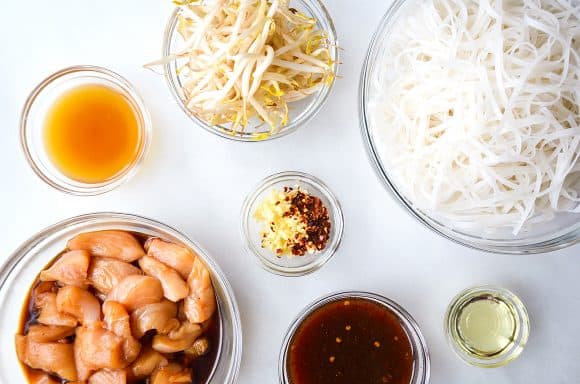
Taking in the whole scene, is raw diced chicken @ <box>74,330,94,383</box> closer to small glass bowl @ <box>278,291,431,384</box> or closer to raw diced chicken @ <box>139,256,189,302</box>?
raw diced chicken @ <box>139,256,189,302</box>

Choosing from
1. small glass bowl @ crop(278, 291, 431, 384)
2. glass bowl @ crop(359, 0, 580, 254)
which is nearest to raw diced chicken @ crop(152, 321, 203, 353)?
small glass bowl @ crop(278, 291, 431, 384)

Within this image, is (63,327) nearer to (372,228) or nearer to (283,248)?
(283,248)

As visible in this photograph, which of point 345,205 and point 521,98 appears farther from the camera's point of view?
point 345,205

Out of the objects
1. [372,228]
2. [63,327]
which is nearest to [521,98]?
[372,228]

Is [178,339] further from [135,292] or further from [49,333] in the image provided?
[49,333]

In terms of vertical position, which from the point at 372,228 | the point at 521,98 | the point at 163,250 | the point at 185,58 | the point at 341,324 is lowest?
the point at 341,324

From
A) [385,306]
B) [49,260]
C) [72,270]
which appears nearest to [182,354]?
[72,270]
